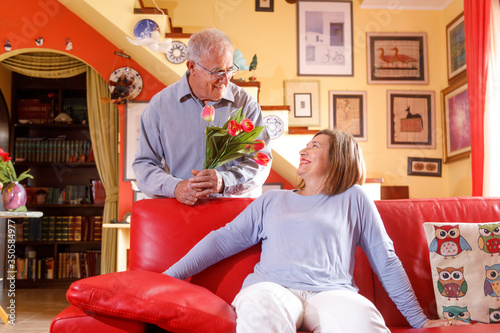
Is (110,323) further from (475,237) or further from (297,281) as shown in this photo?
(475,237)

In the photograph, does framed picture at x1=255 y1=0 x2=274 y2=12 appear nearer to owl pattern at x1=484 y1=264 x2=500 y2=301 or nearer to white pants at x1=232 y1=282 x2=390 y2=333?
owl pattern at x1=484 y1=264 x2=500 y2=301

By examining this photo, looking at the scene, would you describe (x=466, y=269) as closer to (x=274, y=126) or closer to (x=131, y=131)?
(x=274, y=126)

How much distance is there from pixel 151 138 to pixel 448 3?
4778 millimetres

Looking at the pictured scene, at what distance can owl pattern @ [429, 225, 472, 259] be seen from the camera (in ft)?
6.21

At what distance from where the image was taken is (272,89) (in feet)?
18.9

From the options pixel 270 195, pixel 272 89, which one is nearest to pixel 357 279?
pixel 270 195

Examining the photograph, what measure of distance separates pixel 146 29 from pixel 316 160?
10.7 ft

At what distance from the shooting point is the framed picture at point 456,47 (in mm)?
5242

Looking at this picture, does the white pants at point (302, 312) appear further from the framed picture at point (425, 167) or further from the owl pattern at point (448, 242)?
the framed picture at point (425, 167)

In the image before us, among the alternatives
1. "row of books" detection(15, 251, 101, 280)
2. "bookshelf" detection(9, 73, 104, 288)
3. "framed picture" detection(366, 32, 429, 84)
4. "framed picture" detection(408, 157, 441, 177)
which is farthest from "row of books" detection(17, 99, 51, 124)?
"framed picture" detection(408, 157, 441, 177)

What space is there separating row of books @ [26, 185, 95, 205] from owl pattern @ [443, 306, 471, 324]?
554 cm

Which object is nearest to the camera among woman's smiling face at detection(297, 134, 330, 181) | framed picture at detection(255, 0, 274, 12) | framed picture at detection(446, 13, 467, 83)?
woman's smiling face at detection(297, 134, 330, 181)

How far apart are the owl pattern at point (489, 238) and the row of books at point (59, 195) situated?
5566 millimetres

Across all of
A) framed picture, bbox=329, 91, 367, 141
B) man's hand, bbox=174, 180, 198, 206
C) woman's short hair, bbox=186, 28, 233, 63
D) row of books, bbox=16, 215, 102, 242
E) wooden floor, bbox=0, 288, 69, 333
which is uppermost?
framed picture, bbox=329, 91, 367, 141
